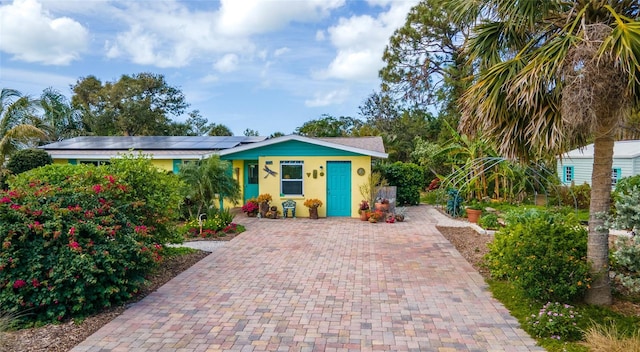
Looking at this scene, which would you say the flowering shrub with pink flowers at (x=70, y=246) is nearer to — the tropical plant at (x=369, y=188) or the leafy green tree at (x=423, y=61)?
the tropical plant at (x=369, y=188)

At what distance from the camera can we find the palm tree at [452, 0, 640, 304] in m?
4.67

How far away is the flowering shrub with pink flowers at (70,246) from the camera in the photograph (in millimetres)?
5320

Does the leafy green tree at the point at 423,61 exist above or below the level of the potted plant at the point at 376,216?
above

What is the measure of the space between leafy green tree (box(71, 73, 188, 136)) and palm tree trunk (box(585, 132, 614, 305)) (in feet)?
108

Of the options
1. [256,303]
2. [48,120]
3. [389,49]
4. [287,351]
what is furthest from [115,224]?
[389,49]

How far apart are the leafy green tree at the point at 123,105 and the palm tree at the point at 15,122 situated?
16.8m

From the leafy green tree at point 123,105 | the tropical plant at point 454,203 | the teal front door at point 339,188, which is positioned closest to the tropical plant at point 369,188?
the teal front door at point 339,188

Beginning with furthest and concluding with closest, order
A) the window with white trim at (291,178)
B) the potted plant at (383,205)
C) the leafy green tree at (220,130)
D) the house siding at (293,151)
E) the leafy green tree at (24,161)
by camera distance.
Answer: the leafy green tree at (220,130), the leafy green tree at (24,161), the window with white trim at (291,178), the house siding at (293,151), the potted plant at (383,205)

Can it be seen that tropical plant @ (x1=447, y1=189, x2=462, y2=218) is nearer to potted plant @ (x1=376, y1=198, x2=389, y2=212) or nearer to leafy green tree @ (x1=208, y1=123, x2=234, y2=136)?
potted plant @ (x1=376, y1=198, x2=389, y2=212)

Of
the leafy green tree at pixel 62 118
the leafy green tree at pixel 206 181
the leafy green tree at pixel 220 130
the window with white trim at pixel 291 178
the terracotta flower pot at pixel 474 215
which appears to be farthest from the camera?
the leafy green tree at pixel 220 130

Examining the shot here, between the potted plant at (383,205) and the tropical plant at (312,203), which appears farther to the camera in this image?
the tropical plant at (312,203)

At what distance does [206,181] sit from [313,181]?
15.0 feet

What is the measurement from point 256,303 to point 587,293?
4968 mm

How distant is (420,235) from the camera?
1175 cm
